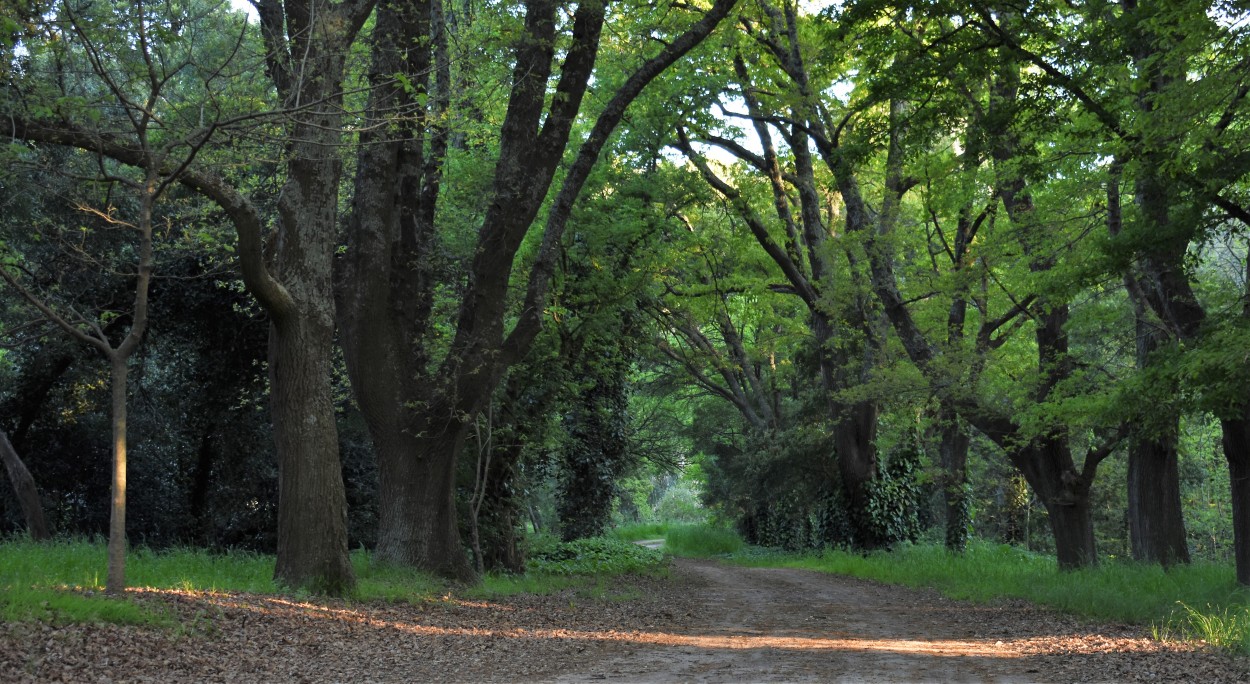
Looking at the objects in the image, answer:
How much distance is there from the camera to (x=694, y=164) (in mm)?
20891

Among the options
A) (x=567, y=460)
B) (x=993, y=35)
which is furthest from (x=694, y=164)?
(x=993, y=35)

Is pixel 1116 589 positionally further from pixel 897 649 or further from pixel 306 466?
pixel 306 466

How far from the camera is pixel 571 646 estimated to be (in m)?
8.44

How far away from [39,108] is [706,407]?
28666 mm

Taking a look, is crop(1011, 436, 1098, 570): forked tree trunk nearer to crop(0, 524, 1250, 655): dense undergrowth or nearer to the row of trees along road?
the row of trees along road

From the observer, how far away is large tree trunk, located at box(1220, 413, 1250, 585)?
33.8 feet

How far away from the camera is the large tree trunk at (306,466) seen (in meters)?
9.71

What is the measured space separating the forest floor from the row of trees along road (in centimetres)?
116

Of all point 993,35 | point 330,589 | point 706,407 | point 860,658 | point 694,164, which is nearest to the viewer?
point 860,658

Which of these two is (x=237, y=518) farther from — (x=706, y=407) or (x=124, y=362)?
(x=706, y=407)

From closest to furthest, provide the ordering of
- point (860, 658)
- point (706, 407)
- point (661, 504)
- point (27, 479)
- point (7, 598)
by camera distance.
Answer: point (7, 598), point (860, 658), point (27, 479), point (706, 407), point (661, 504)

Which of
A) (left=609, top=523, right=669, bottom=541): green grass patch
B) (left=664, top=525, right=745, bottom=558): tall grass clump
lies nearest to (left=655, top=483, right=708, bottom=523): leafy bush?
(left=609, top=523, right=669, bottom=541): green grass patch

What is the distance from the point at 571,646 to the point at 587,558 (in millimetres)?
9963

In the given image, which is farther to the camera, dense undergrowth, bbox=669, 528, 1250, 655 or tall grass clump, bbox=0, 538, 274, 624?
dense undergrowth, bbox=669, 528, 1250, 655
